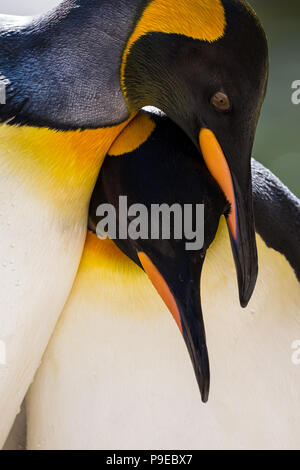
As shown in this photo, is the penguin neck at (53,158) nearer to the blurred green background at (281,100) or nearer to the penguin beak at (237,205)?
the penguin beak at (237,205)

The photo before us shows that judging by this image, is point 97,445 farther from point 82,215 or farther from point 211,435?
point 82,215

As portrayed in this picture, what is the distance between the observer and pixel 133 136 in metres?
0.89

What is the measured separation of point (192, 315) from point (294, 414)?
398 mm

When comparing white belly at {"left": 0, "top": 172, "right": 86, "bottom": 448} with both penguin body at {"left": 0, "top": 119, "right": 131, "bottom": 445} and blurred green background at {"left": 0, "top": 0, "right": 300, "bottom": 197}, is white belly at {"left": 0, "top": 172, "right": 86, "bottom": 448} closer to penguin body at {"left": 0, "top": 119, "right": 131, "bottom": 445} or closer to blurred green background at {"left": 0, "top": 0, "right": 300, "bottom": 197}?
penguin body at {"left": 0, "top": 119, "right": 131, "bottom": 445}

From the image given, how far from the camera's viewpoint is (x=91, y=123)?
84 cm

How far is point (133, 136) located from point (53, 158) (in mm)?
122

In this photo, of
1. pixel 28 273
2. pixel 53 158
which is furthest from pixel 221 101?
pixel 28 273

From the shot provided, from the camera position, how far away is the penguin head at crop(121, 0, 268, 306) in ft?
2.45

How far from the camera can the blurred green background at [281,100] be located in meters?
3.04

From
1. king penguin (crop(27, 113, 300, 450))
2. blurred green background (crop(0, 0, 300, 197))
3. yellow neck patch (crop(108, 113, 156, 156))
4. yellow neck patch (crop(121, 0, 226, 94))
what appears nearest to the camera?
yellow neck patch (crop(121, 0, 226, 94))

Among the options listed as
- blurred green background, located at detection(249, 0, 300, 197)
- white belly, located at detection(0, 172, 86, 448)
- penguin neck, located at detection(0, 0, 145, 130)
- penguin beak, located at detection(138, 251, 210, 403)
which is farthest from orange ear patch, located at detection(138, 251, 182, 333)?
blurred green background, located at detection(249, 0, 300, 197)

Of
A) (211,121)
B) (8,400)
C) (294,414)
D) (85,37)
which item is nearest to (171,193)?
(211,121)
